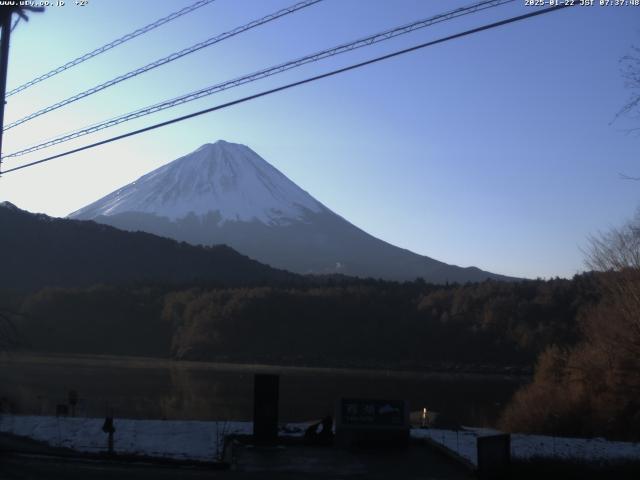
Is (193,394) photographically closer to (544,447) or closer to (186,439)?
(186,439)

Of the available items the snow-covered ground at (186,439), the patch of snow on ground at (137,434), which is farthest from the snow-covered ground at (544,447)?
the patch of snow on ground at (137,434)

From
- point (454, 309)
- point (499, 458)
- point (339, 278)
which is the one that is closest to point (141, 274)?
point (339, 278)

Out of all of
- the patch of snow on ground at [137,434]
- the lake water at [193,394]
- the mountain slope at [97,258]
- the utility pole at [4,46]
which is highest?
the mountain slope at [97,258]

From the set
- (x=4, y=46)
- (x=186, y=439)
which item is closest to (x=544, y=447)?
(x=186, y=439)

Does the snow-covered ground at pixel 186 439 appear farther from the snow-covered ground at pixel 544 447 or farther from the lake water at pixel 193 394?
the lake water at pixel 193 394

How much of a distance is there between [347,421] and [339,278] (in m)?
98.9

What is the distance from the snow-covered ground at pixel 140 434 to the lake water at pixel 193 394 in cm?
603

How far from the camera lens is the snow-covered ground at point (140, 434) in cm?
1730

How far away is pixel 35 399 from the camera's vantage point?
32.9 metres

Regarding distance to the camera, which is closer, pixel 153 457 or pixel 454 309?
pixel 153 457

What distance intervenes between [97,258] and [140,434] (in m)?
98.0

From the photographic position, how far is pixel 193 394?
Answer: 38.3 meters

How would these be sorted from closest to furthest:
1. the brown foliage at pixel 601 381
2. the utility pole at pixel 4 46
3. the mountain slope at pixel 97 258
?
the utility pole at pixel 4 46 < the brown foliage at pixel 601 381 < the mountain slope at pixel 97 258

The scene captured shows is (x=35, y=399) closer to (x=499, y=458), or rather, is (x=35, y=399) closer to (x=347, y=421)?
(x=347, y=421)
